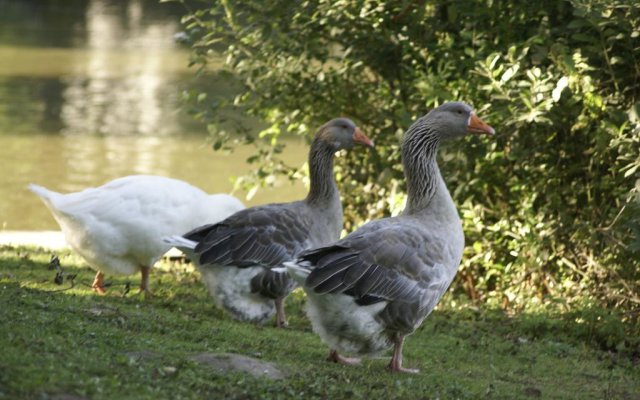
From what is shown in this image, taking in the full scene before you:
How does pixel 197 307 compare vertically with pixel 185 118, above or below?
above

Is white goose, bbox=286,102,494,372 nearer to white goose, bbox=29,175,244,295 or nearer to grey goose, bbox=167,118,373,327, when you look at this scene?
grey goose, bbox=167,118,373,327

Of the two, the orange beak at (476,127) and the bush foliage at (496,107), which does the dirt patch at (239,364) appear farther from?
the bush foliage at (496,107)

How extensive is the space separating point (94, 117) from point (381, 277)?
16309mm

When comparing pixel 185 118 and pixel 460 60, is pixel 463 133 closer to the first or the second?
pixel 460 60

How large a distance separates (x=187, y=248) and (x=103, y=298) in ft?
3.15

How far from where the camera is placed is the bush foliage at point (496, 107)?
9.27 meters

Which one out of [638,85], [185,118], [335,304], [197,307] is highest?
[638,85]

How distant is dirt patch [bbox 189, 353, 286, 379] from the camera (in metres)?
6.12

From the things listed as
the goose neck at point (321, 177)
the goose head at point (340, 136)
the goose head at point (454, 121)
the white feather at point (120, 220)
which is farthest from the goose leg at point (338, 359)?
the goose head at point (340, 136)

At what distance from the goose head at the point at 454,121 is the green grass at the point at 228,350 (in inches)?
68.8

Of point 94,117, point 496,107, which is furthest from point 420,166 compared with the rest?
point 94,117

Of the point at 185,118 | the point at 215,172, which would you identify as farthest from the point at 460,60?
the point at 185,118

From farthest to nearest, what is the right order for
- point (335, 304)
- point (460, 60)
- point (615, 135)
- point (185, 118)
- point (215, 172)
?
1. point (185, 118)
2. point (215, 172)
3. point (460, 60)
4. point (615, 135)
5. point (335, 304)

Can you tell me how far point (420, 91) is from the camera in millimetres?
10633
